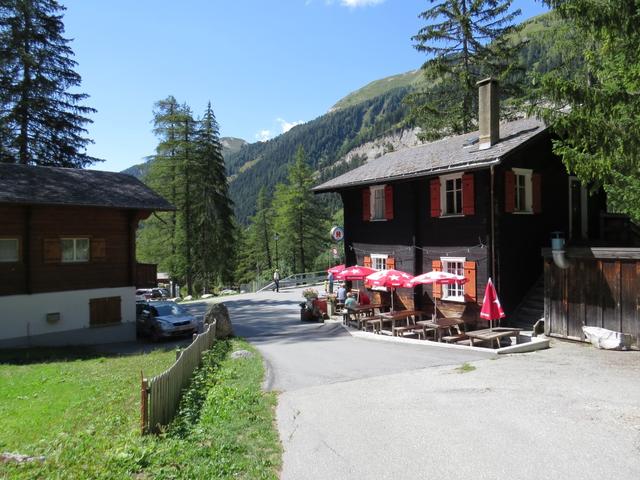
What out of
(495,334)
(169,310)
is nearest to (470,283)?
(495,334)

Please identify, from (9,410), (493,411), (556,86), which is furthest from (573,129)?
(9,410)

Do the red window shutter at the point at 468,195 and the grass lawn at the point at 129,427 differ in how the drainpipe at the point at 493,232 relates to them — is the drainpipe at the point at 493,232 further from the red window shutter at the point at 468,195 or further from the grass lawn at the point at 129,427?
the grass lawn at the point at 129,427

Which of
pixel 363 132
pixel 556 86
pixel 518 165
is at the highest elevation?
pixel 363 132

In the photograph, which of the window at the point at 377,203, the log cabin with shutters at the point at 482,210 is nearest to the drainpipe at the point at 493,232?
the log cabin with shutters at the point at 482,210

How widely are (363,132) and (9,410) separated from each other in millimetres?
192288

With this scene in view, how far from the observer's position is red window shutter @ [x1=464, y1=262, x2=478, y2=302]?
1742 cm

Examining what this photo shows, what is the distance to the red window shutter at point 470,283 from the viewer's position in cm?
1742

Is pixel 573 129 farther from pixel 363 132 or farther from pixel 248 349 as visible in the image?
pixel 363 132

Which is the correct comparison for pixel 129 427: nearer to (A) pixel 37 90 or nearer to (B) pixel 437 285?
(B) pixel 437 285

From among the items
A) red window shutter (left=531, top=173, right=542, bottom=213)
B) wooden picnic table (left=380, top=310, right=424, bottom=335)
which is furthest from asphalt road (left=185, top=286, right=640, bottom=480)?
red window shutter (left=531, top=173, right=542, bottom=213)

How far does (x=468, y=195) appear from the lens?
1752 cm

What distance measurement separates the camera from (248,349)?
603 inches

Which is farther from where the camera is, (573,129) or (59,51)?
(59,51)

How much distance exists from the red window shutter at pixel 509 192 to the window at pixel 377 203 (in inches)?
234
